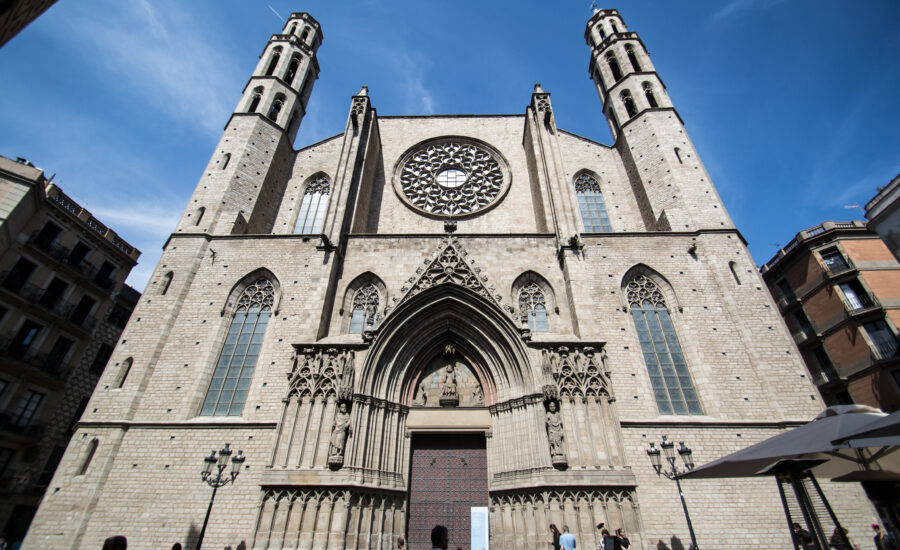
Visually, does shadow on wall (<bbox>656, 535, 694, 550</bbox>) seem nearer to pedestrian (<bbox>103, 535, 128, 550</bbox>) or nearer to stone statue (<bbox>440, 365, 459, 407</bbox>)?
stone statue (<bbox>440, 365, 459, 407</bbox>)

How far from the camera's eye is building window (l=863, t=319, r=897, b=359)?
51.4 ft

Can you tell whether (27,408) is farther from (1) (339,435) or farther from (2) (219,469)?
(1) (339,435)

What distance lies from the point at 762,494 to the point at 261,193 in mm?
A: 17967

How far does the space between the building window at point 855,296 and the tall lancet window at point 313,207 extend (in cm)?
2194

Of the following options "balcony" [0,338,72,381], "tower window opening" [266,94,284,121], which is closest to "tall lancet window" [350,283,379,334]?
"tower window opening" [266,94,284,121]

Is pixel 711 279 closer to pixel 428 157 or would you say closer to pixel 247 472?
pixel 428 157

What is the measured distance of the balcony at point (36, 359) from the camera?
14.7 metres

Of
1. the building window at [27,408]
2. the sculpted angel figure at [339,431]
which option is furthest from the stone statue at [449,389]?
the building window at [27,408]

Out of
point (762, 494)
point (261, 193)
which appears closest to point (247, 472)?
point (261, 193)

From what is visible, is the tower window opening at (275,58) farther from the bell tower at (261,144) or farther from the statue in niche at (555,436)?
the statue in niche at (555,436)

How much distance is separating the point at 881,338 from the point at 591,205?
39.8 feet

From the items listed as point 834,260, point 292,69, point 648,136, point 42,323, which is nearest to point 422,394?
point 648,136

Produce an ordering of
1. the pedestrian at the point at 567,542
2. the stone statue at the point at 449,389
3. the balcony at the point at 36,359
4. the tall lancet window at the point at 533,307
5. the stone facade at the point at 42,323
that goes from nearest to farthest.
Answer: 1. the pedestrian at the point at 567,542
2. the stone statue at the point at 449,389
3. the tall lancet window at the point at 533,307
4. the stone facade at the point at 42,323
5. the balcony at the point at 36,359

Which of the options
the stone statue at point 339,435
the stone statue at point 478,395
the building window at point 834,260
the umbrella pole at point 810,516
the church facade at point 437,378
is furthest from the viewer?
the building window at point 834,260
